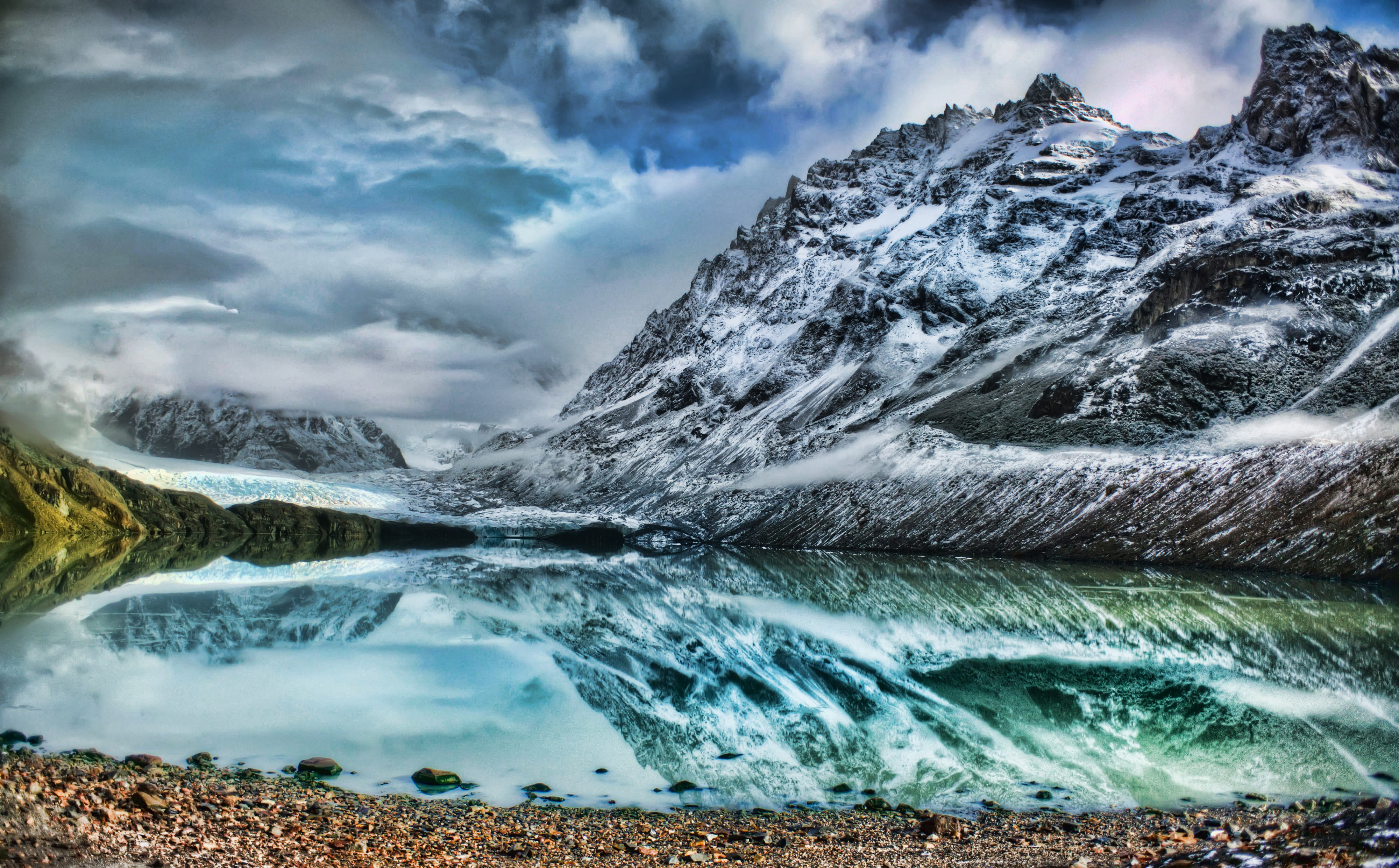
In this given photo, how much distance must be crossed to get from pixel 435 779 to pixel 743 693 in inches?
619

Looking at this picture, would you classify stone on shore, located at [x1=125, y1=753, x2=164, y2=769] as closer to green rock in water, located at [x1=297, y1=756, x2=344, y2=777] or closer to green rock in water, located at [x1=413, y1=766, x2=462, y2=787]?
green rock in water, located at [x1=297, y1=756, x2=344, y2=777]

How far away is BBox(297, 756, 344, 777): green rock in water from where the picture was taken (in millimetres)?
20641

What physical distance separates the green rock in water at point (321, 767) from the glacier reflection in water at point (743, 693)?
801 millimetres

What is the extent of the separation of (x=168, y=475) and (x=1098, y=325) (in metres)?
225

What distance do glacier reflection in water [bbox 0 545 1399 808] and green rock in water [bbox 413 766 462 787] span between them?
637mm

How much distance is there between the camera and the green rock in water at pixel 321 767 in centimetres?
2064

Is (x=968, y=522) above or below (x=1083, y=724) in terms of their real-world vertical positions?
above

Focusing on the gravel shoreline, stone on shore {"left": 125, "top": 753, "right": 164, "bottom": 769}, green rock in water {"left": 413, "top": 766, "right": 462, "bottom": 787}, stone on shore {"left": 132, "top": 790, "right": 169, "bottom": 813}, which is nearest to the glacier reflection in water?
green rock in water {"left": 413, "top": 766, "right": 462, "bottom": 787}

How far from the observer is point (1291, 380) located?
138750 millimetres

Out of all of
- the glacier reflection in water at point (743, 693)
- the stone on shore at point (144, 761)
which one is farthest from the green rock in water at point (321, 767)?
the stone on shore at point (144, 761)

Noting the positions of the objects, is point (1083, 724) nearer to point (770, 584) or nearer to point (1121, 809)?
point (1121, 809)

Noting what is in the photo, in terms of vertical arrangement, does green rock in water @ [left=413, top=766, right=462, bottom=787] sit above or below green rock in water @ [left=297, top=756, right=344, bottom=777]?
below

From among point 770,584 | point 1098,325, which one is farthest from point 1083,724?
point 1098,325

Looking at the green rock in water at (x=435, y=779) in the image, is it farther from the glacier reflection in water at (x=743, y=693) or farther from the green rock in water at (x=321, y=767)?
the green rock in water at (x=321, y=767)
